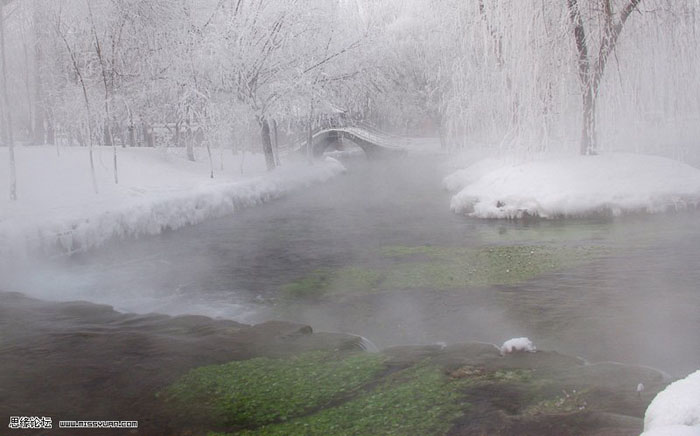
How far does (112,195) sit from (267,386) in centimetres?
1270

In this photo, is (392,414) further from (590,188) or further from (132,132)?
(132,132)

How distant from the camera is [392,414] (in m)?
4.31

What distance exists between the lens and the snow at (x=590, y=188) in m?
13.7

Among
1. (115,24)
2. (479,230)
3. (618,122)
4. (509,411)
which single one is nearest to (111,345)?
(509,411)

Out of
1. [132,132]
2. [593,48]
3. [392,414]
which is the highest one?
[593,48]

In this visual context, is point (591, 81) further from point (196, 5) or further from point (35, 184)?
point (196, 5)

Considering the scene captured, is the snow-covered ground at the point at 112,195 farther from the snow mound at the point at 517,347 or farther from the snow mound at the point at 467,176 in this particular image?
the snow mound at the point at 517,347

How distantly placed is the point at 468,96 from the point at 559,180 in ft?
32.6

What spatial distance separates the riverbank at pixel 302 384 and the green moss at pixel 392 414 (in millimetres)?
13

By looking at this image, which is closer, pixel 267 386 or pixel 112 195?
pixel 267 386

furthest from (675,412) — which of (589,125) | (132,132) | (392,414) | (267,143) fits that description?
(132,132)

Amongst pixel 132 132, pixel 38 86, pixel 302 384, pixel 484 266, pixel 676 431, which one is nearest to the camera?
pixel 676 431

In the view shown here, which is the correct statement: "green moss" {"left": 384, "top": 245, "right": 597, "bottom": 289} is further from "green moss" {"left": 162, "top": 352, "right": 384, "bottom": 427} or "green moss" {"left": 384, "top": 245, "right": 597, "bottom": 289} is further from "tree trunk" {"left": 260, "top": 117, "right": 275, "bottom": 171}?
"tree trunk" {"left": 260, "top": 117, "right": 275, "bottom": 171}

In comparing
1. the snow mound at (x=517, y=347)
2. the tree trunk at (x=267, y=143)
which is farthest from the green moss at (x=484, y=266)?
the tree trunk at (x=267, y=143)
